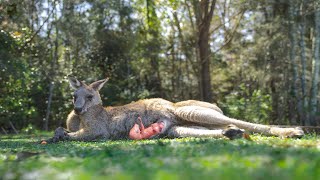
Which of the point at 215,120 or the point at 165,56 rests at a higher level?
the point at 165,56

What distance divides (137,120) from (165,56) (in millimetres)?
21934

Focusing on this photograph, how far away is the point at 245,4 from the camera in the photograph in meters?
21.6

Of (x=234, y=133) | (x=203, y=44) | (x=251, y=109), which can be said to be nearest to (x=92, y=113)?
(x=234, y=133)

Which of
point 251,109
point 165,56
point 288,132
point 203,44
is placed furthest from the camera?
point 165,56

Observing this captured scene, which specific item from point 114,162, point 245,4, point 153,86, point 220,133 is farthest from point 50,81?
point 114,162

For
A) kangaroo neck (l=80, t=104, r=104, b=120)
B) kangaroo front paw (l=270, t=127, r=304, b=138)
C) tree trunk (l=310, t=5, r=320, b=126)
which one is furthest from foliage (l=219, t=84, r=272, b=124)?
kangaroo front paw (l=270, t=127, r=304, b=138)

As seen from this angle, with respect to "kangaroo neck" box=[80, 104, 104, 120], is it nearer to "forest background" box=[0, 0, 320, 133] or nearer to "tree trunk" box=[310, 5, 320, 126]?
"forest background" box=[0, 0, 320, 133]

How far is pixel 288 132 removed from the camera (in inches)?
309

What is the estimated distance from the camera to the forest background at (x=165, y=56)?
20472 millimetres

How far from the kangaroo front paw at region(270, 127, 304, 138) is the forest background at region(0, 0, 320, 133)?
10.7m

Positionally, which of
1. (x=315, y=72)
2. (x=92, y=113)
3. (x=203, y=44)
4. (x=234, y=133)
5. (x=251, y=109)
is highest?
(x=203, y=44)

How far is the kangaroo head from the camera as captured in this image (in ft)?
Result: 32.4

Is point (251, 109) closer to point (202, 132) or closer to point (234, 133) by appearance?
point (202, 132)

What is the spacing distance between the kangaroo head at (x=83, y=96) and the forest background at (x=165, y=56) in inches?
302
